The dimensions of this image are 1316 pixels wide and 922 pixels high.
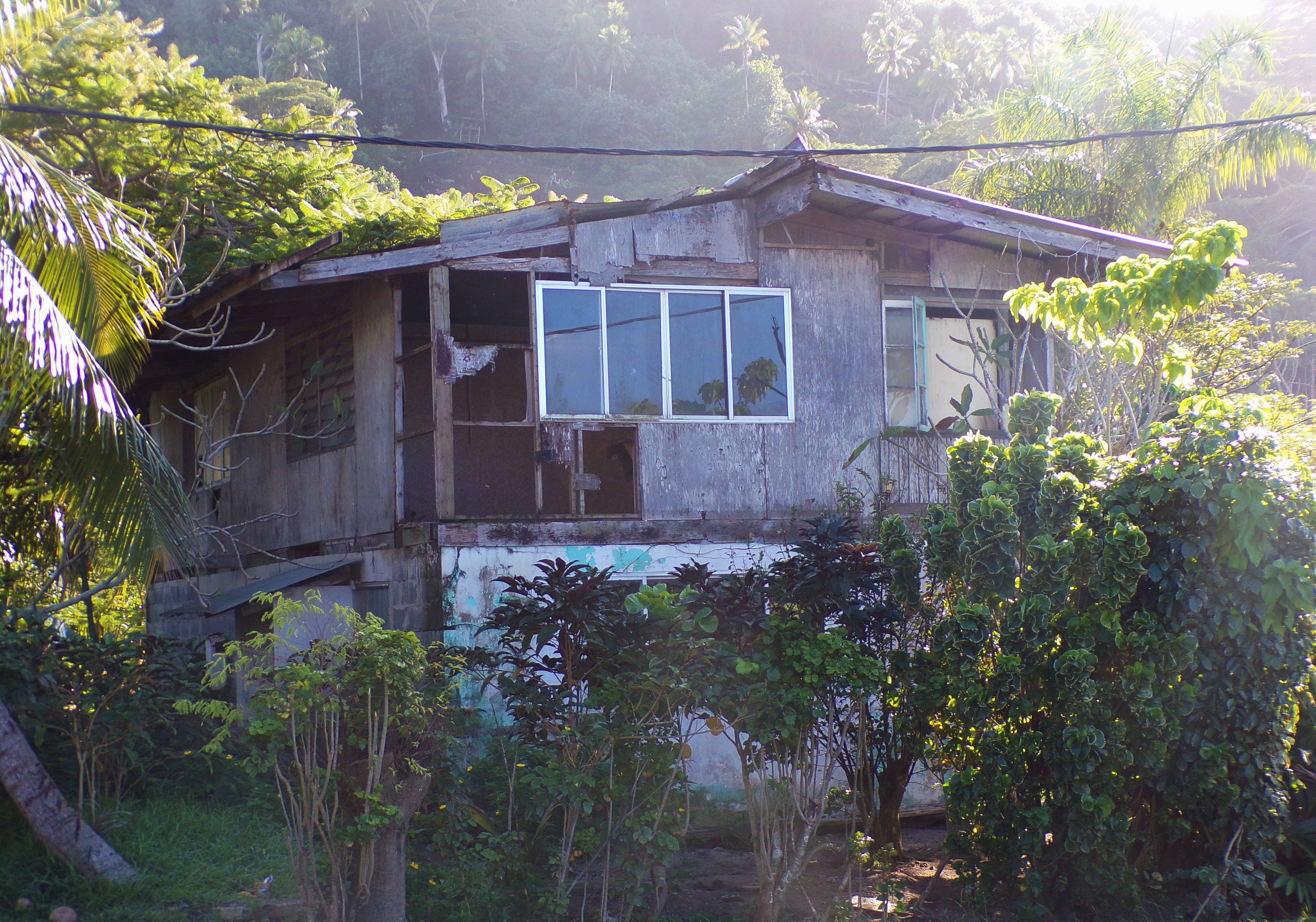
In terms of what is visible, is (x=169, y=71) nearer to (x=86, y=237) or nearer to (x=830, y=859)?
(x=86, y=237)

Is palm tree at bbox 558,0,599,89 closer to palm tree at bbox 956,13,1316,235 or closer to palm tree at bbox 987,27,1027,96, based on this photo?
palm tree at bbox 987,27,1027,96

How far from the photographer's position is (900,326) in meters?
10.6

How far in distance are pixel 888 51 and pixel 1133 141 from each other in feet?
151

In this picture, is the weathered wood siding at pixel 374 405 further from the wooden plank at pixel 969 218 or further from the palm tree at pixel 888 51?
the palm tree at pixel 888 51

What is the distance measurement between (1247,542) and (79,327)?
6901 mm

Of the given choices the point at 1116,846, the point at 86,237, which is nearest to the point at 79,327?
the point at 86,237

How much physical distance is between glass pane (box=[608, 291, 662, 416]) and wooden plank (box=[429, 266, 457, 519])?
1.37 m

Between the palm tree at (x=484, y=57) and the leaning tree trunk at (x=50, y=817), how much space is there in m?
51.4

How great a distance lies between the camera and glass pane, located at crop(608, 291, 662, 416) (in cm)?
954

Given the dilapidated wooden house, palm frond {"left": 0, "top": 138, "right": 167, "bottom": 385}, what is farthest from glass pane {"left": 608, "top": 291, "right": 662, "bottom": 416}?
palm frond {"left": 0, "top": 138, "right": 167, "bottom": 385}

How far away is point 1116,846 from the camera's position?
20.4 feet

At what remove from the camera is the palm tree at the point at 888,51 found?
5916 cm

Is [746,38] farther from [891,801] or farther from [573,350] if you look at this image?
[891,801]

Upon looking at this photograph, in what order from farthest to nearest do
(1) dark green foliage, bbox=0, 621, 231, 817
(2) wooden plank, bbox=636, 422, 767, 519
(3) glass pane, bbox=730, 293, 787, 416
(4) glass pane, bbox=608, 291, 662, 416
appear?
(3) glass pane, bbox=730, 293, 787, 416
(4) glass pane, bbox=608, 291, 662, 416
(2) wooden plank, bbox=636, 422, 767, 519
(1) dark green foliage, bbox=0, 621, 231, 817
